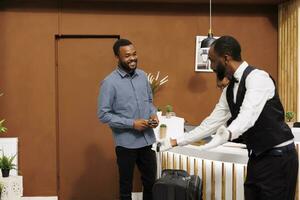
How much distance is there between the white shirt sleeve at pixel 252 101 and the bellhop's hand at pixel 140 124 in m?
1.11

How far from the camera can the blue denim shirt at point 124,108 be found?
3.09 m

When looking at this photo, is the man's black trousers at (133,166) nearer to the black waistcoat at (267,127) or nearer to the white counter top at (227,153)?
the white counter top at (227,153)

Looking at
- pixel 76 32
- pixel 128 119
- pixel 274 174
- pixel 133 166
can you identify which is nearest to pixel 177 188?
pixel 133 166

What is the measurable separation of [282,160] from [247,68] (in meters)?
0.47

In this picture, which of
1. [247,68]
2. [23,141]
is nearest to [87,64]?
[23,141]

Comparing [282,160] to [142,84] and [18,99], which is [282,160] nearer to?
[142,84]

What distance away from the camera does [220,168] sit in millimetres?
3146

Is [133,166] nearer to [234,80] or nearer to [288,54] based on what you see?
[234,80]

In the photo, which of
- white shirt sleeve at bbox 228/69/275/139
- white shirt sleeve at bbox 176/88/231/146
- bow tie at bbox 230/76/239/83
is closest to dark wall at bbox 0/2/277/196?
white shirt sleeve at bbox 176/88/231/146

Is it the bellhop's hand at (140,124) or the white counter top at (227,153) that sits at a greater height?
the bellhop's hand at (140,124)

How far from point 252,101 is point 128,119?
49.9 inches

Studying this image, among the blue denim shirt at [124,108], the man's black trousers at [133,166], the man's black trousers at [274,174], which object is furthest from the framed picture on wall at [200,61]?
the man's black trousers at [274,174]

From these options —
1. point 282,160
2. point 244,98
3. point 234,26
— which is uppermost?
point 234,26

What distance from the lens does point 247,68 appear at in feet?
6.93
